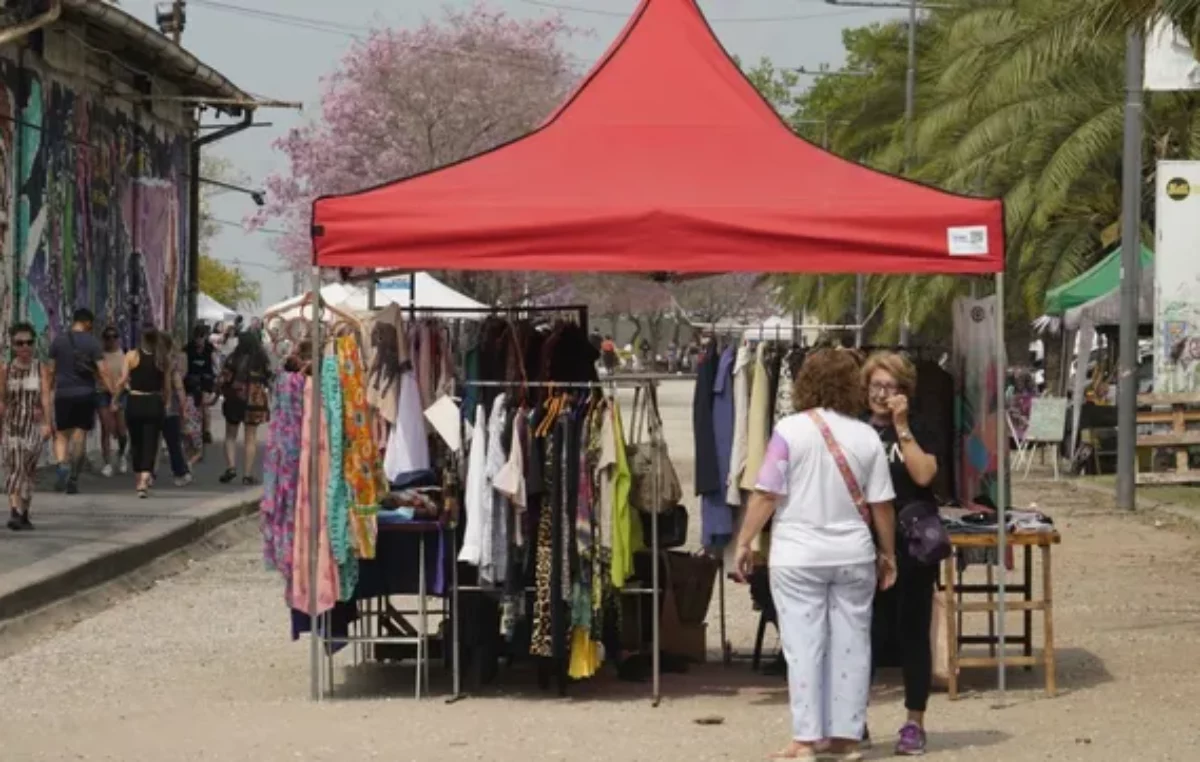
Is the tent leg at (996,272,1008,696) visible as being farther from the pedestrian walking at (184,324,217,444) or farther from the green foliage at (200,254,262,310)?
the green foliage at (200,254,262,310)

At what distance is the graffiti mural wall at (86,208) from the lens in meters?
26.5

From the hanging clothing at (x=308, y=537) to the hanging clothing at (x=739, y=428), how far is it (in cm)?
189

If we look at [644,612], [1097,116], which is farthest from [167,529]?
[1097,116]

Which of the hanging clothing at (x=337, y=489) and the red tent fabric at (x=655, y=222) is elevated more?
the red tent fabric at (x=655, y=222)

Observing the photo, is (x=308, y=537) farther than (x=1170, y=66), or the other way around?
(x=1170, y=66)

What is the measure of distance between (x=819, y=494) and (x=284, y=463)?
11.4 ft

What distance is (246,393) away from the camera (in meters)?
26.2

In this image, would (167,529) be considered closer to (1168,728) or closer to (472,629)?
(472,629)

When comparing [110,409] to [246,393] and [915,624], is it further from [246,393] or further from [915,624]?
[915,624]

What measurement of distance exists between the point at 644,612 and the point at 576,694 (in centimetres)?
76

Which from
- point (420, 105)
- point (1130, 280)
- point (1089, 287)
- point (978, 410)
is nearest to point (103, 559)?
point (978, 410)

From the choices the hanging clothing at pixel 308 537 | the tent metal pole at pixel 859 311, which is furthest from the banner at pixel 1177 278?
the hanging clothing at pixel 308 537

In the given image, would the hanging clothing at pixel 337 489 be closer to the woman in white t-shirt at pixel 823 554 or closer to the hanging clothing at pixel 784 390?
the hanging clothing at pixel 784 390

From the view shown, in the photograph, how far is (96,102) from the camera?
30594mm
